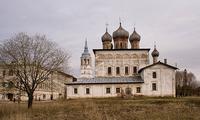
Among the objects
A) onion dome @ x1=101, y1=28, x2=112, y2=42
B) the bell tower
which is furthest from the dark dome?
the bell tower

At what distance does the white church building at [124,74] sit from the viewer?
45.5 m

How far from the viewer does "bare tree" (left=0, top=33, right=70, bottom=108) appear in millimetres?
26484

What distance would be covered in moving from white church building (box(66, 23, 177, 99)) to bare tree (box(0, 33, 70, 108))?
1804 centimetres

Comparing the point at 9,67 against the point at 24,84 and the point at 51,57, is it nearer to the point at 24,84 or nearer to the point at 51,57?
the point at 24,84

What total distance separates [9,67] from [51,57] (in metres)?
4.12

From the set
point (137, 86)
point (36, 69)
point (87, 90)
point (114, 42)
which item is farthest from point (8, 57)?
point (114, 42)

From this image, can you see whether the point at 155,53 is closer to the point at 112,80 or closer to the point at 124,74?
the point at 124,74

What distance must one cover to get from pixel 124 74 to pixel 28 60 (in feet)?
81.8

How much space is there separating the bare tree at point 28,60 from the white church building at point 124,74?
710 inches

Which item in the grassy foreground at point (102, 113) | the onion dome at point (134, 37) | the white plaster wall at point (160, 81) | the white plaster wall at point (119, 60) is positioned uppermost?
the onion dome at point (134, 37)

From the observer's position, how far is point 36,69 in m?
27.0

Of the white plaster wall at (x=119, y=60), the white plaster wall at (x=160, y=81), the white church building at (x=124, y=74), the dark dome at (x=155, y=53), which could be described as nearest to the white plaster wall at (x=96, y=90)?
the white church building at (x=124, y=74)

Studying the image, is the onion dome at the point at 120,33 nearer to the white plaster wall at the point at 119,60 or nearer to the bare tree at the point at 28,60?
the white plaster wall at the point at 119,60

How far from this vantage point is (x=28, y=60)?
27156 mm
